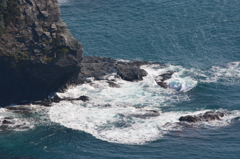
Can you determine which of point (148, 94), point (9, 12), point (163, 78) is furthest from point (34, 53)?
point (163, 78)

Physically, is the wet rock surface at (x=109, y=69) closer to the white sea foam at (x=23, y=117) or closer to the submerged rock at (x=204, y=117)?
the white sea foam at (x=23, y=117)

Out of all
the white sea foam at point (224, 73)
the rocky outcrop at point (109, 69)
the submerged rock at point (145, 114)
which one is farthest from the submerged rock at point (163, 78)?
the submerged rock at point (145, 114)

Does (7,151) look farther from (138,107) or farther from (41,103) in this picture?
(138,107)

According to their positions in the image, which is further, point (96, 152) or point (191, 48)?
point (191, 48)

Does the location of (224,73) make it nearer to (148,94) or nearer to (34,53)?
(148,94)

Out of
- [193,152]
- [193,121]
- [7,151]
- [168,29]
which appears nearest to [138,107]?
[193,121]
